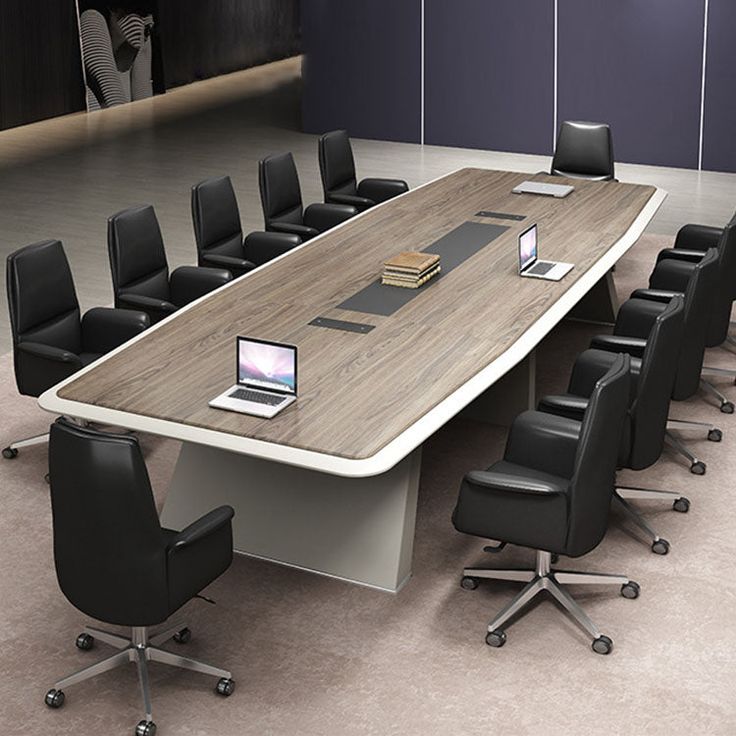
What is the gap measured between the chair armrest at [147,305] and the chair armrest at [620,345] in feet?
6.45

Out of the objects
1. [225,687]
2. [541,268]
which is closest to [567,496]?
[225,687]

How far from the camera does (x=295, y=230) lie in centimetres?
728

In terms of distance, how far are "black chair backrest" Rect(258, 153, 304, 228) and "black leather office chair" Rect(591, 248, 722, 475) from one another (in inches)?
93.0

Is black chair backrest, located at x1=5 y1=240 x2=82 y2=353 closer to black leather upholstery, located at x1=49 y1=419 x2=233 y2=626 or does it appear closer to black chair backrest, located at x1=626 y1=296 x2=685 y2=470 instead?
black leather upholstery, located at x1=49 y1=419 x2=233 y2=626

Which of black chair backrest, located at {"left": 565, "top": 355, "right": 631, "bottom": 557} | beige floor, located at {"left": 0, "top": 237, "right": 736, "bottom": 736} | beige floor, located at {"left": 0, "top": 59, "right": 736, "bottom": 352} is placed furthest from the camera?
beige floor, located at {"left": 0, "top": 59, "right": 736, "bottom": 352}

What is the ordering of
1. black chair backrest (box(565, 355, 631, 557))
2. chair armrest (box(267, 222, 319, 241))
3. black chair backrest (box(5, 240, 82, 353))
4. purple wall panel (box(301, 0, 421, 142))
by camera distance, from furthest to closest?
purple wall panel (box(301, 0, 421, 142))
chair armrest (box(267, 222, 319, 241))
black chair backrest (box(5, 240, 82, 353))
black chair backrest (box(565, 355, 631, 557))

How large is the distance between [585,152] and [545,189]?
115 cm

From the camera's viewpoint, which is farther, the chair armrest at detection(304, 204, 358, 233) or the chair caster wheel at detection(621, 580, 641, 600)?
the chair armrest at detection(304, 204, 358, 233)

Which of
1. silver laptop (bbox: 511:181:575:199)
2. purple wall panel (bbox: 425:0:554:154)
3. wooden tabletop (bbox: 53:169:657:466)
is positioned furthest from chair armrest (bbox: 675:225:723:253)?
purple wall panel (bbox: 425:0:554:154)

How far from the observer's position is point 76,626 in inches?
175

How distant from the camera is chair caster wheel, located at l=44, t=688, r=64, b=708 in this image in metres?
3.98

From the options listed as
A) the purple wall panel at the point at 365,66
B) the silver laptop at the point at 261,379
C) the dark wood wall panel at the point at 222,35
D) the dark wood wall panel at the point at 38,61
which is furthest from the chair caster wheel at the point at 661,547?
the dark wood wall panel at the point at 222,35

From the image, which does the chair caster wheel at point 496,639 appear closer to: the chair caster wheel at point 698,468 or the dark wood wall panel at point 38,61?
the chair caster wheel at point 698,468

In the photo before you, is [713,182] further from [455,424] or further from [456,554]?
[456,554]
